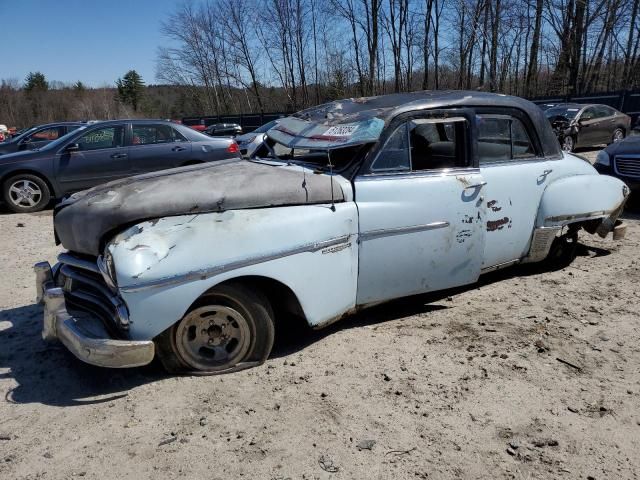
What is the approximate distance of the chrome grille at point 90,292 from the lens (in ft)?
9.21

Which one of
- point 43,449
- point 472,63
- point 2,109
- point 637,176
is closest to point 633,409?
A: point 43,449

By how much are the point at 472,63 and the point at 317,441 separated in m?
29.6

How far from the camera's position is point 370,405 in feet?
9.29

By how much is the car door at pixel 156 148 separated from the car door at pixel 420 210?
250 inches

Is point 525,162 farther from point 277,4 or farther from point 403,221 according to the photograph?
point 277,4

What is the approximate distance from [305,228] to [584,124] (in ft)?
45.5

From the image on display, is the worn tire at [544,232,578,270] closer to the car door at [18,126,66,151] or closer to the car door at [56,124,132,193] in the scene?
the car door at [56,124,132,193]

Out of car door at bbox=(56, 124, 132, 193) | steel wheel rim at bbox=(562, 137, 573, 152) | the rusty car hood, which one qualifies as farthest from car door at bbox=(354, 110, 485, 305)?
steel wheel rim at bbox=(562, 137, 573, 152)

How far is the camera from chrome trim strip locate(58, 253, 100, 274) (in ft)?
10.1

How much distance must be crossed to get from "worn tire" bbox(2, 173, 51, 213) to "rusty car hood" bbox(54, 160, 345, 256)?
6.30 metres

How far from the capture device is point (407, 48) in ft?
95.7

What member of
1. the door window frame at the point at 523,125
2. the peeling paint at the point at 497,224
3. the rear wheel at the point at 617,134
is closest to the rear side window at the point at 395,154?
the door window frame at the point at 523,125

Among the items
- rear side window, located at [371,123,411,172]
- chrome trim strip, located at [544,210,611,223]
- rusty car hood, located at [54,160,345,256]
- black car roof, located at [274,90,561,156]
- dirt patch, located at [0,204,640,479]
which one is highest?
black car roof, located at [274,90,561,156]

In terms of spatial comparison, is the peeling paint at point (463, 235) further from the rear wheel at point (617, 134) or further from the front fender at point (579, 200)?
the rear wheel at point (617, 134)
